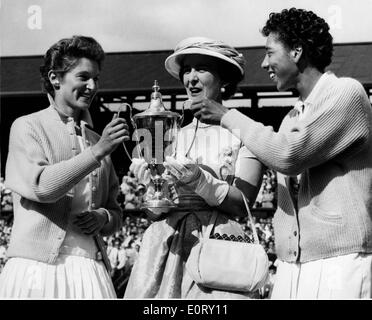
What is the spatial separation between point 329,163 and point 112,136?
2.86 ft

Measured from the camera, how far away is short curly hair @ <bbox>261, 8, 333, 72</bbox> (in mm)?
3023

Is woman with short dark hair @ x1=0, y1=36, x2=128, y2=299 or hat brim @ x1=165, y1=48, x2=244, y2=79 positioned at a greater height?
hat brim @ x1=165, y1=48, x2=244, y2=79

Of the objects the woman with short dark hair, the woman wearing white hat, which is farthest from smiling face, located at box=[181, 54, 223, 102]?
the woman with short dark hair

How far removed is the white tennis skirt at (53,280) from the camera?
3.18 meters

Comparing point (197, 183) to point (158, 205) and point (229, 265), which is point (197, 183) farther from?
point (229, 265)

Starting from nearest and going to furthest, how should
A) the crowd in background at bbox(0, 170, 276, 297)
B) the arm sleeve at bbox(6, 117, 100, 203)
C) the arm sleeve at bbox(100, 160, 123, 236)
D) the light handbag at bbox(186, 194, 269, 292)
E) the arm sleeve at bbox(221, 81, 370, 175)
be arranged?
the arm sleeve at bbox(221, 81, 370, 175) < the light handbag at bbox(186, 194, 269, 292) < the arm sleeve at bbox(6, 117, 100, 203) < the arm sleeve at bbox(100, 160, 123, 236) < the crowd in background at bbox(0, 170, 276, 297)

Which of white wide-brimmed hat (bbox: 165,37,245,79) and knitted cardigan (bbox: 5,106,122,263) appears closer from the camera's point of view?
knitted cardigan (bbox: 5,106,122,263)

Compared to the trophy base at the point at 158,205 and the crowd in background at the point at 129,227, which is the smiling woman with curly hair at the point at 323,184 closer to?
the trophy base at the point at 158,205

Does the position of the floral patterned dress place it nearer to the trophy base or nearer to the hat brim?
the trophy base

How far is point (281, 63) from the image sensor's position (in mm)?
3047

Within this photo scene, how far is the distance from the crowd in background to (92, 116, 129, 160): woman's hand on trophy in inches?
310

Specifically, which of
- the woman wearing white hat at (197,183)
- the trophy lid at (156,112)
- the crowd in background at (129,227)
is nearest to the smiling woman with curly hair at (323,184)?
the trophy lid at (156,112)

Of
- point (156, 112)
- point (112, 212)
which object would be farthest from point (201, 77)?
point (112, 212)
